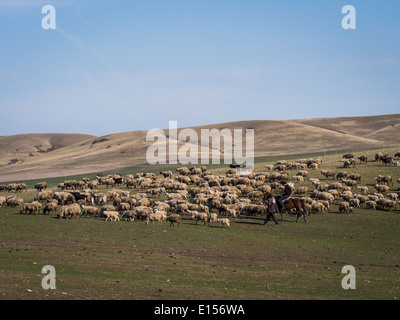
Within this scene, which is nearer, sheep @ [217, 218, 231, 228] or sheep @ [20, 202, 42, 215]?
sheep @ [217, 218, 231, 228]

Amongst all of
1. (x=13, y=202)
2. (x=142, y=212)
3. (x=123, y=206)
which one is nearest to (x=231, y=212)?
(x=142, y=212)

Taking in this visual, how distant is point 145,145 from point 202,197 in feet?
273

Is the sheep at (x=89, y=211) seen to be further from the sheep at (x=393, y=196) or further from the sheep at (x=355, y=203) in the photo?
the sheep at (x=393, y=196)

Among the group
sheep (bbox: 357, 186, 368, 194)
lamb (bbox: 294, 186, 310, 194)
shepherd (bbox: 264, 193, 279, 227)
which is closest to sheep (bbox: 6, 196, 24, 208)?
shepherd (bbox: 264, 193, 279, 227)

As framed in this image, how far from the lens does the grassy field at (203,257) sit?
49.1 ft

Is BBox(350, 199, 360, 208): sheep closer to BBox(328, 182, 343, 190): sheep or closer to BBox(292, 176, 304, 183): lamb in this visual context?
BBox(328, 182, 343, 190): sheep

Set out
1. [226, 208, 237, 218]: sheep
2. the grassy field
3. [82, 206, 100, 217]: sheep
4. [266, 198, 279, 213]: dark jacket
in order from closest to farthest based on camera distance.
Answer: the grassy field
[266, 198, 279, 213]: dark jacket
[226, 208, 237, 218]: sheep
[82, 206, 100, 217]: sheep

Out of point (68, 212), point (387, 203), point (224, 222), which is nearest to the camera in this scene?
point (224, 222)

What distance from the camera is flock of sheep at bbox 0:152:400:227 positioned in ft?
107

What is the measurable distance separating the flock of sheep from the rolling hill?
43.1m

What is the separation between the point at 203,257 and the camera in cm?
2125
